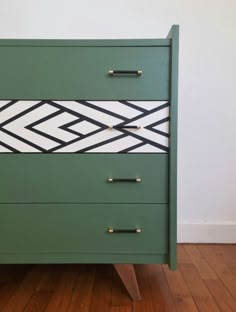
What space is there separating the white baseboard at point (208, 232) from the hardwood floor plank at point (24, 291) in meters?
0.79

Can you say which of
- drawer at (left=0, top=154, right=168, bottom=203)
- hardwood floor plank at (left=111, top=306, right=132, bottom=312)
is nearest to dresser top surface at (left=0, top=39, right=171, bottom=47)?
drawer at (left=0, top=154, right=168, bottom=203)

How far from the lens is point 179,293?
1004mm

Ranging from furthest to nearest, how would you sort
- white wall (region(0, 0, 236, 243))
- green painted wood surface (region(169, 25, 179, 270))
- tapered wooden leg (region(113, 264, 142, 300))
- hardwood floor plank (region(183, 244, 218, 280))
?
1. white wall (region(0, 0, 236, 243))
2. hardwood floor plank (region(183, 244, 218, 280))
3. tapered wooden leg (region(113, 264, 142, 300))
4. green painted wood surface (region(169, 25, 179, 270))

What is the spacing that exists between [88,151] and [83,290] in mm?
591

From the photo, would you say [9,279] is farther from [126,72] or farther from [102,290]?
[126,72]

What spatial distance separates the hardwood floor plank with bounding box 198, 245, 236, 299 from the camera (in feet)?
3.47

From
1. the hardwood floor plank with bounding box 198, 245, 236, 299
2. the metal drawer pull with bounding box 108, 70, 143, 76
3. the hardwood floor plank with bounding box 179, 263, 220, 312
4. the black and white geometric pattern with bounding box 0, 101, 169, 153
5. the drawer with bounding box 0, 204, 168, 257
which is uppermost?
the metal drawer pull with bounding box 108, 70, 143, 76

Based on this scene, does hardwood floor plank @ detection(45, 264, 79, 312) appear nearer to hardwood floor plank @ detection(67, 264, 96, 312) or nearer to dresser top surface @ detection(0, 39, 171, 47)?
hardwood floor plank @ detection(67, 264, 96, 312)

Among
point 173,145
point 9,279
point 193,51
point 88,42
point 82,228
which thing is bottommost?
point 9,279

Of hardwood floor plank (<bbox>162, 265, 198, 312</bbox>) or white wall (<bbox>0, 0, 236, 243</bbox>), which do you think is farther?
white wall (<bbox>0, 0, 236, 243</bbox>)

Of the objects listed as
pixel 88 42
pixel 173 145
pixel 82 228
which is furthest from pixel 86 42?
pixel 82 228

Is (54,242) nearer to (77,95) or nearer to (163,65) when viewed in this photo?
(77,95)

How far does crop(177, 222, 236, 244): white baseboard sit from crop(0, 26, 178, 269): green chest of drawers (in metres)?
0.57

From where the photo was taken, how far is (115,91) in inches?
34.6
